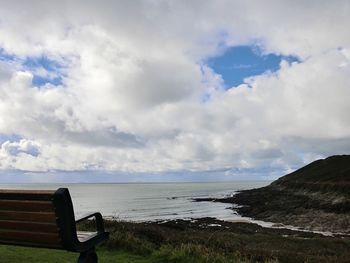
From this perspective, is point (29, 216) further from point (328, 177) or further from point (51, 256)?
point (328, 177)

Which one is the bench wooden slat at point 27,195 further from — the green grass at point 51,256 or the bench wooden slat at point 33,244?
the green grass at point 51,256

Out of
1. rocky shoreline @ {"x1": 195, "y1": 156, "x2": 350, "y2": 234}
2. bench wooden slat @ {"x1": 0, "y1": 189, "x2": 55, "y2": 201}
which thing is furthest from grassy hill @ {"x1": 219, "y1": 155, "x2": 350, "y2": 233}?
bench wooden slat @ {"x1": 0, "y1": 189, "x2": 55, "y2": 201}

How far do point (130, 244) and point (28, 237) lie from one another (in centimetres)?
502

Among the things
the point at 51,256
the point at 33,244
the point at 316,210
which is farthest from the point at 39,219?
the point at 316,210

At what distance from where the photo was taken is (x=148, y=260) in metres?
8.29

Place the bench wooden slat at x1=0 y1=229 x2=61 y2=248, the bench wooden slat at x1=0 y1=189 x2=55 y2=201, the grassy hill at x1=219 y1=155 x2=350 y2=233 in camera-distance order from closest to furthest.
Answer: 1. the bench wooden slat at x1=0 y1=189 x2=55 y2=201
2. the bench wooden slat at x1=0 y1=229 x2=61 y2=248
3. the grassy hill at x1=219 y1=155 x2=350 y2=233

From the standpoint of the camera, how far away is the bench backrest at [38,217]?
12.9 feet

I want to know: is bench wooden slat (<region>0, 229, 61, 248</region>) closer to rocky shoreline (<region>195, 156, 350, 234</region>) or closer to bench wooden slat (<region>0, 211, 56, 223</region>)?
bench wooden slat (<region>0, 211, 56, 223</region>)

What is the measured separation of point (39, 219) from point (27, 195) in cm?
28

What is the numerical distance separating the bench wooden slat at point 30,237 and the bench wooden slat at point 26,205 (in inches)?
10.7

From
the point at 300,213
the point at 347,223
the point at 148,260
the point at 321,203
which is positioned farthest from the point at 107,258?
the point at 321,203

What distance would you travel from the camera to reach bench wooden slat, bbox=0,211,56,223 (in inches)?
159

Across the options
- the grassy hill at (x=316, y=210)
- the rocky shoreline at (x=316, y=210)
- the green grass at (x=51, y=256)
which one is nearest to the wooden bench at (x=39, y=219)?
the green grass at (x=51, y=256)

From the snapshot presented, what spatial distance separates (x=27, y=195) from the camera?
4043 mm
